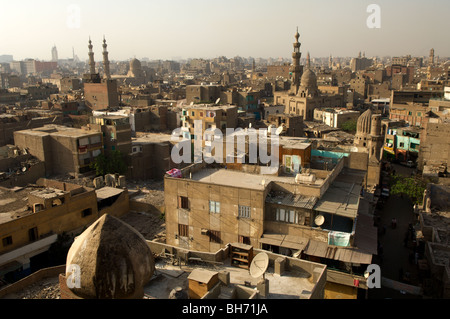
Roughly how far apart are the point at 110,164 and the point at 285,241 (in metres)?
20.0

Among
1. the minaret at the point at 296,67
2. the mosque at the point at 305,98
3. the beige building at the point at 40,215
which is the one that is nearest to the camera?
the beige building at the point at 40,215

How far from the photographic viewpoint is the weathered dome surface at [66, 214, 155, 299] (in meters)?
7.41

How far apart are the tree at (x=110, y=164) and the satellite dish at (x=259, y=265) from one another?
74.4ft

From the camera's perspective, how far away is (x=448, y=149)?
99.9 feet

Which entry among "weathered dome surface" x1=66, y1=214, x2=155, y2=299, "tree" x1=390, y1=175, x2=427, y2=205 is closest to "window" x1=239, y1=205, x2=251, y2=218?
"weathered dome surface" x1=66, y1=214, x2=155, y2=299

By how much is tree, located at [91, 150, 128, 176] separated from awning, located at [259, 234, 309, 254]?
1901cm

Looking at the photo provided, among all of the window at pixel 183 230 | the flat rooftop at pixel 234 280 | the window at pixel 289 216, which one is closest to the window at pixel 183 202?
the window at pixel 183 230

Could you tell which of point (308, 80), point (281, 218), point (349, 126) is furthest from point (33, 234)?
point (308, 80)

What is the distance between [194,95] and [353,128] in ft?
64.6

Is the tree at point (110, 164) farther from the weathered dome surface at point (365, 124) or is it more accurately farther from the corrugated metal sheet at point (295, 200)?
the weathered dome surface at point (365, 124)

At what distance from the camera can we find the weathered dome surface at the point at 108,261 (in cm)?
741
